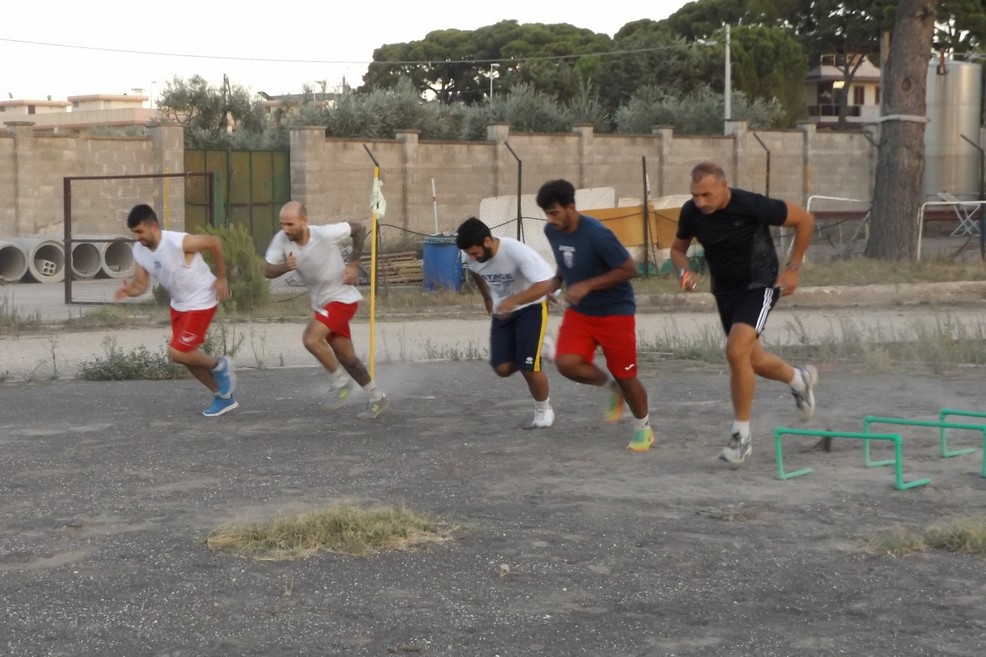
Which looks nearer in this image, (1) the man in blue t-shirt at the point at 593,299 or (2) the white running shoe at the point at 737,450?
(2) the white running shoe at the point at 737,450

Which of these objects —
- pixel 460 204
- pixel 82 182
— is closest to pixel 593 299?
pixel 82 182

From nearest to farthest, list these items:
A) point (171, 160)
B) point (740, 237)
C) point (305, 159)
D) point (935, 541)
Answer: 1. point (935, 541)
2. point (740, 237)
3. point (171, 160)
4. point (305, 159)

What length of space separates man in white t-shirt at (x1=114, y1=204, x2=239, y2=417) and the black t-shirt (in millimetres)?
3492

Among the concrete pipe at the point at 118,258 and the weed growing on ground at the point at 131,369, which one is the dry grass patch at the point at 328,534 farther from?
the concrete pipe at the point at 118,258

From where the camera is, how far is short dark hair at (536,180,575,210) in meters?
7.93

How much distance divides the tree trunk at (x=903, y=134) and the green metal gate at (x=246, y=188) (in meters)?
14.3

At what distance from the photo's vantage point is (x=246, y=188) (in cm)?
3133

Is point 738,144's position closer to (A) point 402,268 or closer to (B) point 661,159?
(B) point 661,159

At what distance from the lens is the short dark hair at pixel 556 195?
7.93 metres

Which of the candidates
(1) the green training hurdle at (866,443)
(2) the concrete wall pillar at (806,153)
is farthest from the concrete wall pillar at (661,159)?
(1) the green training hurdle at (866,443)

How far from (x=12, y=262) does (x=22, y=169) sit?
150 inches

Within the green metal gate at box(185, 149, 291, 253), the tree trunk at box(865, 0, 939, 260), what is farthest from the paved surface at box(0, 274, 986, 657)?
the green metal gate at box(185, 149, 291, 253)

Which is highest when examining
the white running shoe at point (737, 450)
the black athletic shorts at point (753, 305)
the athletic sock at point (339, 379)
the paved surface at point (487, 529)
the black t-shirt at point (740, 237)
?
the black t-shirt at point (740, 237)

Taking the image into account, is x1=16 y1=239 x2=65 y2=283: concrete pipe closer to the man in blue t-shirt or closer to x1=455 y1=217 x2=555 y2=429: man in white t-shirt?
x1=455 y1=217 x2=555 y2=429: man in white t-shirt
